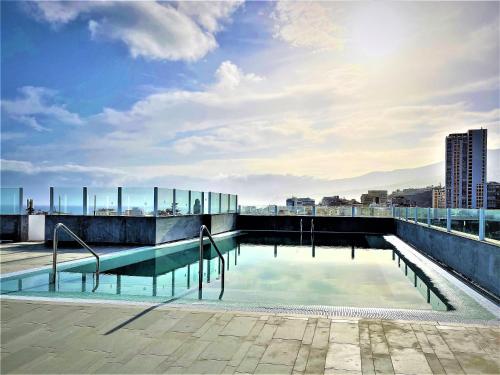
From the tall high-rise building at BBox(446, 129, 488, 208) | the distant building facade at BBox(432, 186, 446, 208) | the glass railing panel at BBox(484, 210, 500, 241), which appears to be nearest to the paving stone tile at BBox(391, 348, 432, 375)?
the glass railing panel at BBox(484, 210, 500, 241)

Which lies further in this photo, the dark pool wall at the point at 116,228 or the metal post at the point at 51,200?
the metal post at the point at 51,200

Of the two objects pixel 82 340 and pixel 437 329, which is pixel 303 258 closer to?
pixel 437 329

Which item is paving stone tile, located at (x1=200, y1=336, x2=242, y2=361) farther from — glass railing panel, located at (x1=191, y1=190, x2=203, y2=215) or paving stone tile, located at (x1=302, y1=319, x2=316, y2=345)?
glass railing panel, located at (x1=191, y1=190, x2=203, y2=215)

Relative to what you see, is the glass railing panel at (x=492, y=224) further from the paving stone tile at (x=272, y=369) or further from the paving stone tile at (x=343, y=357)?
the paving stone tile at (x=272, y=369)

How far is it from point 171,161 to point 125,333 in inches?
886

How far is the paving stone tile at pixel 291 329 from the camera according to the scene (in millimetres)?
3805

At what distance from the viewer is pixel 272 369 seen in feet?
10.1

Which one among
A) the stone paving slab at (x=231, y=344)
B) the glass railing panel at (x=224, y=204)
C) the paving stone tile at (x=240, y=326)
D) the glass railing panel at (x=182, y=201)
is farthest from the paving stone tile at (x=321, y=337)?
the glass railing panel at (x=224, y=204)

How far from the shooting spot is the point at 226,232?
62.4 ft

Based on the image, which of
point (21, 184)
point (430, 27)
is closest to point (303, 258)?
point (430, 27)

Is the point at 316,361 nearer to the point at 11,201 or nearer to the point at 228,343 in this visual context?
the point at 228,343

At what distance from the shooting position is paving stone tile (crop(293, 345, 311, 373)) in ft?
10.1

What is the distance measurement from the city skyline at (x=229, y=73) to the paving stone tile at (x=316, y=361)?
9.79 meters

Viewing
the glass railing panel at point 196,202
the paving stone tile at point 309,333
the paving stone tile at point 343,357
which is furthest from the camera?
the glass railing panel at point 196,202
